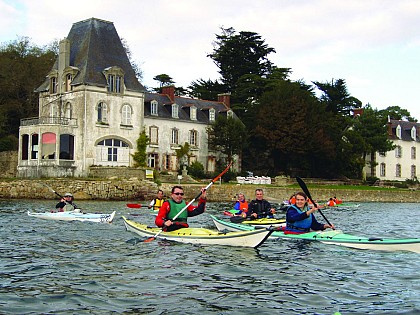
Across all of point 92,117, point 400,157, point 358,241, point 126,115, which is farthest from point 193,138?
point 358,241

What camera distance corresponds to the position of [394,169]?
72.2 meters

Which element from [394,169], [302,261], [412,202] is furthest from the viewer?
[394,169]

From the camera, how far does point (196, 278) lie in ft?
40.8

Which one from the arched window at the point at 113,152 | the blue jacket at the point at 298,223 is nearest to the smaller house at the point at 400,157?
the arched window at the point at 113,152

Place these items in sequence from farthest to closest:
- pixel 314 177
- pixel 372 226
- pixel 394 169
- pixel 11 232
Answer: pixel 394 169 < pixel 314 177 < pixel 372 226 < pixel 11 232

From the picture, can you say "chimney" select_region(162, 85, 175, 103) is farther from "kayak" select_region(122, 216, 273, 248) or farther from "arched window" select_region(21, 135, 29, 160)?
"kayak" select_region(122, 216, 273, 248)

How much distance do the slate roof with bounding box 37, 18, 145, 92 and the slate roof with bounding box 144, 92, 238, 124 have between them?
3.26m

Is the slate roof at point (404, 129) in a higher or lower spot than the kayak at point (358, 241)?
higher

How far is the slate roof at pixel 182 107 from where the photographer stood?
183ft

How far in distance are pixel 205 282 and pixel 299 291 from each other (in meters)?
1.90

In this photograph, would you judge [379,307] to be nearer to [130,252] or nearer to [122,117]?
[130,252]

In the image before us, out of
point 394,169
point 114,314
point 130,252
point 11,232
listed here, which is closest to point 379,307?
point 114,314

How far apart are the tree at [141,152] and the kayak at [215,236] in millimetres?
33500

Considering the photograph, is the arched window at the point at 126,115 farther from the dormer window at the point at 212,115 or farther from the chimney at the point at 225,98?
the chimney at the point at 225,98
